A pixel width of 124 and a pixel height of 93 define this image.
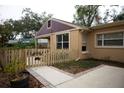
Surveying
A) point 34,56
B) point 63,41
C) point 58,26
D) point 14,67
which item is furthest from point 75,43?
point 14,67

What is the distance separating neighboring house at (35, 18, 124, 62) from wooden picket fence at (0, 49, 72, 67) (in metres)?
0.97

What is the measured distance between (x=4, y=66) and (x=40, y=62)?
1839 mm

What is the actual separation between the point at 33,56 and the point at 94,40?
4876mm

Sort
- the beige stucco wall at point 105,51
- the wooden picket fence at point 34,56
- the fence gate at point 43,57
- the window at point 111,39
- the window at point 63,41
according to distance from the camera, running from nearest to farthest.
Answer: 1. the wooden picket fence at point 34,56
2. the fence gate at point 43,57
3. the beige stucco wall at point 105,51
4. the window at point 111,39
5. the window at point 63,41

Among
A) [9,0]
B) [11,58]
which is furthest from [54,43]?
[9,0]

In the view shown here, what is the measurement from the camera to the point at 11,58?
5.69 m

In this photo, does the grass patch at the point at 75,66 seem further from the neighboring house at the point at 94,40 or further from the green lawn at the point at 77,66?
the neighboring house at the point at 94,40

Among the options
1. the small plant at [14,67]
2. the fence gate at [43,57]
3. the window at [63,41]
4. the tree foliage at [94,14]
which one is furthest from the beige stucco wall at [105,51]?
the tree foliage at [94,14]

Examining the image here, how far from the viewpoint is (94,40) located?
9211 mm

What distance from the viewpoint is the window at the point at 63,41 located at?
10095 mm

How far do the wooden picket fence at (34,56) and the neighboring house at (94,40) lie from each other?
0.97 meters

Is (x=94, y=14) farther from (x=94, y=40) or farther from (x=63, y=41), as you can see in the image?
(x=94, y=40)

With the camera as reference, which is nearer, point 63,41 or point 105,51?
point 105,51

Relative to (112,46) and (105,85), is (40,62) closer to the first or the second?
(105,85)
